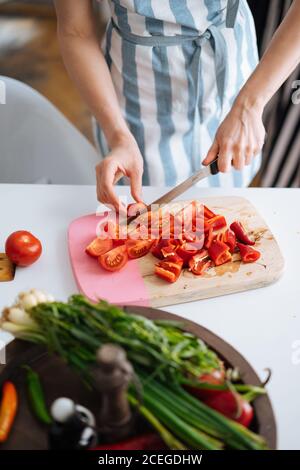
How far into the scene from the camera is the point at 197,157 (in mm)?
1878

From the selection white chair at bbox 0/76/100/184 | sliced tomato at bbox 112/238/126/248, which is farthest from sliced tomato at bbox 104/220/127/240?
white chair at bbox 0/76/100/184

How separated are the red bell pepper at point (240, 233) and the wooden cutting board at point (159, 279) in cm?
3

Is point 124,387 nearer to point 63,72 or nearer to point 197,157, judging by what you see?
point 197,157

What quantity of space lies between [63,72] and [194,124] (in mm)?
2017

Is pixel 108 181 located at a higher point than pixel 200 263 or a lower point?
higher

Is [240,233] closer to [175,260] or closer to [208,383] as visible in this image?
[175,260]

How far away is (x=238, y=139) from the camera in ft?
4.71

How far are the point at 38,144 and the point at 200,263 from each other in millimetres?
832

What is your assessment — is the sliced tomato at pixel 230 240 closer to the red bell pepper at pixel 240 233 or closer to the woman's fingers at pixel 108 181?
the red bell pepper at pixel 240 233

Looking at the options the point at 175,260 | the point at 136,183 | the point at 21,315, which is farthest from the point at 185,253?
the point at 21,315

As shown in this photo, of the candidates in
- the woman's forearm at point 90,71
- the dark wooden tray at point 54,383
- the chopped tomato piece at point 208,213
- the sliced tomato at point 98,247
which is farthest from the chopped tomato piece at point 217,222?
the dark wooden tray at point 54,383

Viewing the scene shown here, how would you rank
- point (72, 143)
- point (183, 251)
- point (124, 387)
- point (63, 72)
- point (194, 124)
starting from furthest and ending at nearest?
point (63, 72), point (72, 143), point (194, 124), point (183, 251), point (124, 387)

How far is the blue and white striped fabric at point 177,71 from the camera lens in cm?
166
